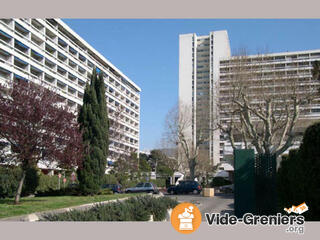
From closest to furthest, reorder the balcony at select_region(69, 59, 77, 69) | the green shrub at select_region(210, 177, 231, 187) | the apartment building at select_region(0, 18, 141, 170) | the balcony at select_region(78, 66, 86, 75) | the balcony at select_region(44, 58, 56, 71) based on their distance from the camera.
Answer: the apartment building at select_region(0, 18, 141, 170) → the green shrub at select_region(210, 177, 231, 187) → the balcony at select_region(44, 58, 56, 71) → the balcony at select_region(69, 59, 77, 69) → the balcony at select_region(78, 66, 86, 75)

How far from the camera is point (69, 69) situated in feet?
199

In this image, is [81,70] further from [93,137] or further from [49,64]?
[93,137]

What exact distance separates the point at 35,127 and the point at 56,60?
41.1m

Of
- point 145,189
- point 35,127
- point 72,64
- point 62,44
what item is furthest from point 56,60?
point 35,127

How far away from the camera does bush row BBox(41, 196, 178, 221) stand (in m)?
8.73

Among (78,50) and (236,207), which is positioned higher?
(78,50)

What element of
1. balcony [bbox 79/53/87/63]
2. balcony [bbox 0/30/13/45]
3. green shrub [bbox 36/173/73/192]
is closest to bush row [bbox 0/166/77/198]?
green shrub [bbox 36/173/73/192]

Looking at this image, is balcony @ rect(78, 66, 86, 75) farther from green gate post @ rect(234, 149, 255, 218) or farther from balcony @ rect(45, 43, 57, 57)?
green gate post @ rect(234, 149, 255, 218)

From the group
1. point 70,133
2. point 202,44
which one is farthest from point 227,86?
point 202,44

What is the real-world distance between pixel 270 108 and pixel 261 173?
1520cm

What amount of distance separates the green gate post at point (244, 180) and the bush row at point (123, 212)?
7.67 feet

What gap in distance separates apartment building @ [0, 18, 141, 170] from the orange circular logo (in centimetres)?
2432

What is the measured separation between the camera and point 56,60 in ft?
184

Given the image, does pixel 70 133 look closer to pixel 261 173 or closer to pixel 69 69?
pixel 261 173
